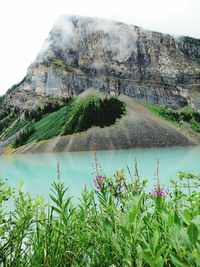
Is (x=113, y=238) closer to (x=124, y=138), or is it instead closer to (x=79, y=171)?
(x=79, y=171)

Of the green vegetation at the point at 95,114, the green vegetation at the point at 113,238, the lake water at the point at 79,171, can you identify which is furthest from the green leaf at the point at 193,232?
the green vegetation at the point at 95,114

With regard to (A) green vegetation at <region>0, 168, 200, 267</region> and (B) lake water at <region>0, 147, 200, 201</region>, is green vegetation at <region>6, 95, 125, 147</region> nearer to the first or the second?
(B) lake water at <region>0, 147, 200, 201</region>

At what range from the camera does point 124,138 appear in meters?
164

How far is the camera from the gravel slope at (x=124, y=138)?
6353 inches

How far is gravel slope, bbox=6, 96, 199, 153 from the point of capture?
16138cm

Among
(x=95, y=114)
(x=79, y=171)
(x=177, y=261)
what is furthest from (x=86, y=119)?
(x=177, y=261)

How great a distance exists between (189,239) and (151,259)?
0.26m

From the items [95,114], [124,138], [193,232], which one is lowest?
[124,138]

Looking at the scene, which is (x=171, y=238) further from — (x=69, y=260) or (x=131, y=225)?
(x=69, y=260)

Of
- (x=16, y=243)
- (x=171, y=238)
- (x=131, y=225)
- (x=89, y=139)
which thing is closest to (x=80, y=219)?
(x=16, y=243)

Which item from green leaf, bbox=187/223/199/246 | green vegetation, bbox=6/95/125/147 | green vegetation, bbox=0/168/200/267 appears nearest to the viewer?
green leaf, bbox=187/223/199/246

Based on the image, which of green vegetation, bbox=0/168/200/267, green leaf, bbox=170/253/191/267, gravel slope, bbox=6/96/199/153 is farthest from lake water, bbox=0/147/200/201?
gravel slope, bbox=6/96/199/153

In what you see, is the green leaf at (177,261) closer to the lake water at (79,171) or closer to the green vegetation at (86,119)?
the lake water at (79,171)

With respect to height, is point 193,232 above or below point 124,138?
above
